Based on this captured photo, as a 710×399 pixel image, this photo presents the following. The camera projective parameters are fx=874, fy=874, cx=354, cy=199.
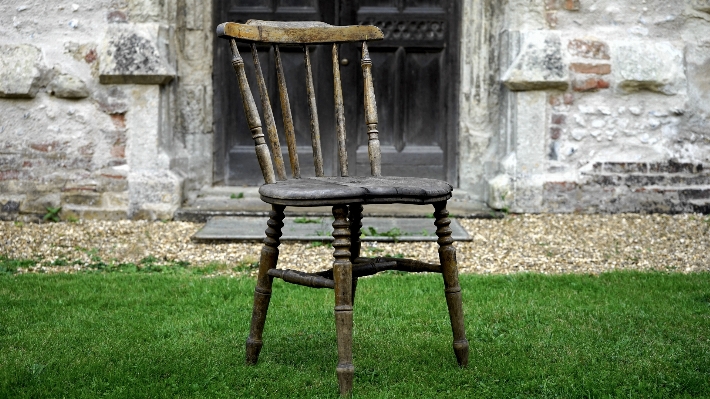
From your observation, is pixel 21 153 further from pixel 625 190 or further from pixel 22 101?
pixel 625 190

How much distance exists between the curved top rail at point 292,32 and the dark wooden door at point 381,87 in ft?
9.83

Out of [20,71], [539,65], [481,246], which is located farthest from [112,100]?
→ [539,65]

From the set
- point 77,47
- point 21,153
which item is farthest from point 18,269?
point 77,47

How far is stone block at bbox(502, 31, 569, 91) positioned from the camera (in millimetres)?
5715

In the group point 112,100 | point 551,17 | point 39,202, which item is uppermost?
point 551,17

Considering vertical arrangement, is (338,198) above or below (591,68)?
below

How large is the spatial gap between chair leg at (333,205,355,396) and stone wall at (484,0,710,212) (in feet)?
11.0

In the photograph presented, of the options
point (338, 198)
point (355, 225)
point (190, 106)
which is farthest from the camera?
point (190, 106)

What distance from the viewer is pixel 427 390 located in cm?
274

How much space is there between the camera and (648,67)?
18.9 ft

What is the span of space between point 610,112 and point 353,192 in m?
3.67

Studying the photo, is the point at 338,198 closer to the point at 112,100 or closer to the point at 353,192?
the point at 353,192

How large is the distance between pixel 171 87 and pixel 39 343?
303 cm

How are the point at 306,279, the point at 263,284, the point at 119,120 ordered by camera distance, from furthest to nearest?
the point at 119,120, the point at 263,284, the point at 306,279
